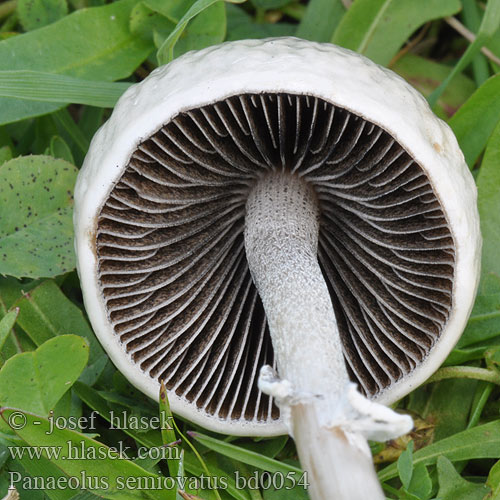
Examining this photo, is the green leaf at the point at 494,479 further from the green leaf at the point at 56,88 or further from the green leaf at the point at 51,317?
the green leaf at the point at 56,88

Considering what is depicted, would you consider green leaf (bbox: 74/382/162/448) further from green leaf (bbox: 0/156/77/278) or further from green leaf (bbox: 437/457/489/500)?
green leaf (bbox: 437/457/489/500)

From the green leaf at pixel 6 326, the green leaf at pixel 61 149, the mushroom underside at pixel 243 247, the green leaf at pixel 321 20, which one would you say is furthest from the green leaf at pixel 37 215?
the green leaf at pixel 321 20

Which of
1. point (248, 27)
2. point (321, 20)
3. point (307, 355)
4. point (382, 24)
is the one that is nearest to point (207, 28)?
point (248, 27)

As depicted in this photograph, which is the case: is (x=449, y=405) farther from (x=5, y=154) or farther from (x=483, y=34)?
(x=5, y=154)

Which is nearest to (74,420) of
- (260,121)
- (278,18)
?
(260,121)

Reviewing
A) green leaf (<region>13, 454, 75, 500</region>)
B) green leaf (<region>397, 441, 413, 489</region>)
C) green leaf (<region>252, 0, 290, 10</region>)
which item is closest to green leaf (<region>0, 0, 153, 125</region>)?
green leaf (<region>252, 0, 290, 10</region>)

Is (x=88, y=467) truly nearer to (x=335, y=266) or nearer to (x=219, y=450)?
(x=219, y=450)
